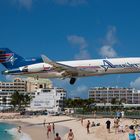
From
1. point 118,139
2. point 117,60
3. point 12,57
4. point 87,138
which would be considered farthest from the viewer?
point 12,57

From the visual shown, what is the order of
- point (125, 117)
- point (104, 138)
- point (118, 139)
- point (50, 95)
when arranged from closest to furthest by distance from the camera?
1. point (118, 139)
2. point (104, 138)
3. point (125, 117)
4. point (50, 95)

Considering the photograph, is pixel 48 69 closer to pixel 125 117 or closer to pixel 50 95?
pixel 125 117

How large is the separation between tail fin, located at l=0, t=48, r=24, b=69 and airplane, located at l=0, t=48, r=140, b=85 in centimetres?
124

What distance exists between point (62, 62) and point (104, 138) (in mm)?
13728

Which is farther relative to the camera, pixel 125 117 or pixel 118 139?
pixel 125 117

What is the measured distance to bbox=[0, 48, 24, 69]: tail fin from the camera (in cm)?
5588

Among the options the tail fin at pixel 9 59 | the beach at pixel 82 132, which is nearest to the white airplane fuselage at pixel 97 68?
the tail fin at pixel 9 59

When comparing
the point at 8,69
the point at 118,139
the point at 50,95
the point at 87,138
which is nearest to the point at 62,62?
the point at 8,69

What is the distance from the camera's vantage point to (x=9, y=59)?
57.4 meters

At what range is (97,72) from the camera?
53406 millimetres

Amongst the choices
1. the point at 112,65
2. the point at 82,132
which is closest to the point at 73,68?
the point at 112,65

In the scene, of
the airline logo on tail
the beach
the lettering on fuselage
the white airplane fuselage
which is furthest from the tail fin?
the lettering on fuselage

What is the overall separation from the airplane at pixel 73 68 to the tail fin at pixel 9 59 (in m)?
1.24

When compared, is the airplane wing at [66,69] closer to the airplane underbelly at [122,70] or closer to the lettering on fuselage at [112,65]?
the lettering on fuselage at [112,65]
